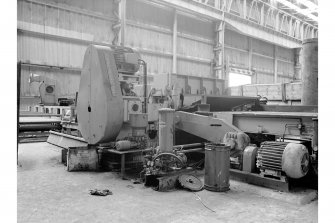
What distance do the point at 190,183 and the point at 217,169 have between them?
0.41m

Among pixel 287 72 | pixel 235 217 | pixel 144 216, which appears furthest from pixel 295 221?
pixel 287 72

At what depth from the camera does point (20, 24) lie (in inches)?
381

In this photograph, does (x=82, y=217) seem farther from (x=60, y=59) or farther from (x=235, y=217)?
(x=60, y=59)

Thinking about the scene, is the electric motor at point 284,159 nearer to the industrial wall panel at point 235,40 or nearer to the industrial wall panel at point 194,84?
the industrial wall panel at point 194,84

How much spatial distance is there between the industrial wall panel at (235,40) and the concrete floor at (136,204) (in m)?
14.1

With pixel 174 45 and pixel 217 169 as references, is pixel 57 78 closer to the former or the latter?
pixel 174 45

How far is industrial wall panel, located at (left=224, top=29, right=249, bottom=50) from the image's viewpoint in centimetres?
1700

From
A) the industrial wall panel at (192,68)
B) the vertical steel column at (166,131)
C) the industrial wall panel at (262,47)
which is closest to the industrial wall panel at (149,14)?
the industrial wall panel at (192,68)

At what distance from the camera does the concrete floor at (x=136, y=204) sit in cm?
287

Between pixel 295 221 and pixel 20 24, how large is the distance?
32.9 feet

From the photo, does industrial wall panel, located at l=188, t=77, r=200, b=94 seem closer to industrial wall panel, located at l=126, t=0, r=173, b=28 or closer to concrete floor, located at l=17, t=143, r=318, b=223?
concrete floor, located at l=17, t=143, r=318, b=223

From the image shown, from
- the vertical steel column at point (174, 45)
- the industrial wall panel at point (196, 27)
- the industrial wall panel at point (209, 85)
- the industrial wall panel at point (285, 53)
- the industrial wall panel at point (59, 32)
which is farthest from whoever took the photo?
the industrial wall panel at point (285, 53)

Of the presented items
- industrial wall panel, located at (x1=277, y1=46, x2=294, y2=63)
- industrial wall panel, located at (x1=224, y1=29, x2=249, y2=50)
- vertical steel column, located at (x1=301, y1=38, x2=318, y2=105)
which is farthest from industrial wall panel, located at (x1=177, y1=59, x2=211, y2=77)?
vertical steel column, located at (x1=301, y1=38, x2=318, y2=105)

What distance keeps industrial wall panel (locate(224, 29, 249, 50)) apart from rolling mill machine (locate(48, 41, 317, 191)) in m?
12.6
